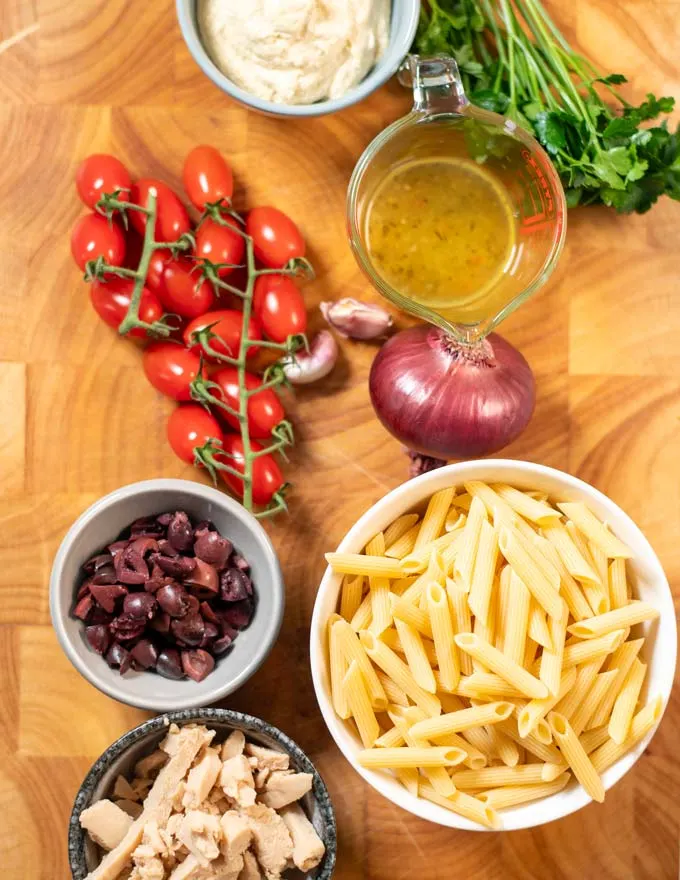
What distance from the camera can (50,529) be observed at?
1.76 m

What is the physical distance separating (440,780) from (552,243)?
0.89 m

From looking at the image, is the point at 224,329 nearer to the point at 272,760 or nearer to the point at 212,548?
the point at 212,548

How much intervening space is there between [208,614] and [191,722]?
176 millimetres

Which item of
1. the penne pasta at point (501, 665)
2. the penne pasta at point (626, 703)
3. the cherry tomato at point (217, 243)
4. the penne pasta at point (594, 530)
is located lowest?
the penne pasta at point (626, 703)

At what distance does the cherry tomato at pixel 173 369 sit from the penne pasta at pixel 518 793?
847 millimetres

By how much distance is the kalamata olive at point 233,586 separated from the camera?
159cm

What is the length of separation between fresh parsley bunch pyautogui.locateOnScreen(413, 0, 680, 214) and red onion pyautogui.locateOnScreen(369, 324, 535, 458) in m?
0.34

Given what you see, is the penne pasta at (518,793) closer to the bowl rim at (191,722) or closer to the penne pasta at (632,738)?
the penne pasta at (632,738)

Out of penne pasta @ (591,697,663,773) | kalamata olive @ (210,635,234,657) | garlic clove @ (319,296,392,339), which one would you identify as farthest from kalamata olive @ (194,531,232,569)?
penne pasta @ (591,697,663,773)

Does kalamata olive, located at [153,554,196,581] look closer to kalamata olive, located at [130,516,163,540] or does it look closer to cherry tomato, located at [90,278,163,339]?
kalamata olive, located at [130,516,163,540]

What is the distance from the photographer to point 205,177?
5.50 feet

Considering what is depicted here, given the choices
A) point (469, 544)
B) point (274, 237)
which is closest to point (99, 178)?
point (274, 237)

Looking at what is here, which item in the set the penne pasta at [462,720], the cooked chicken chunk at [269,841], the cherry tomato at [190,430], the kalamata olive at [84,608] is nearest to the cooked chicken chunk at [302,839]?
the cooked chicken chunk at [269,841]

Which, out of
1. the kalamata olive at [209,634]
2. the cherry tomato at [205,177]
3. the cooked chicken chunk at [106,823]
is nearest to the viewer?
the cooked chicken chunk at [106,823]
